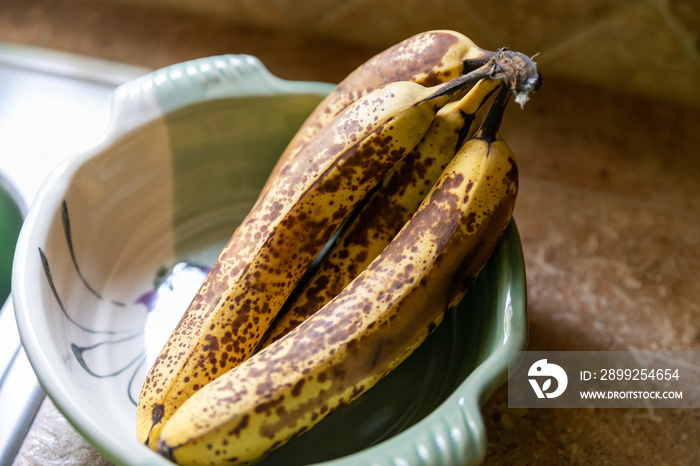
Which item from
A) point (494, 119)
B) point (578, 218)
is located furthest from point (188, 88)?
point (578, 218)

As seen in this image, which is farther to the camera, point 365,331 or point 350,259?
point 350,259

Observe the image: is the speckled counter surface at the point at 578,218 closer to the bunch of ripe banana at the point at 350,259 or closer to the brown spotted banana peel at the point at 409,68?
the bunch of ripe banana at the point at 350,259

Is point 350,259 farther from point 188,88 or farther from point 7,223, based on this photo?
point 7,223

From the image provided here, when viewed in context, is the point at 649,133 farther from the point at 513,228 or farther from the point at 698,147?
the point at 513,228

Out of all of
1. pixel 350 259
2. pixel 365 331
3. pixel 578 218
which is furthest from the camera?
pixel 578 218

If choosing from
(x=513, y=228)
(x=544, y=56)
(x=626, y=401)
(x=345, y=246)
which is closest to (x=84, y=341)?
(x=345, y=246)

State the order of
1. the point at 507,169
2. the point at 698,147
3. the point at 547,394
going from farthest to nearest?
the point at 698,147 → the point at 547,394 → the point at 507,169
